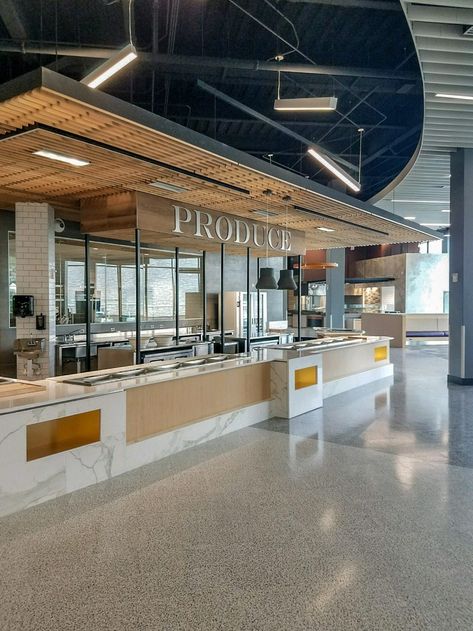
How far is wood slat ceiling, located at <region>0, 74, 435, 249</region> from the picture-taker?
3.88m

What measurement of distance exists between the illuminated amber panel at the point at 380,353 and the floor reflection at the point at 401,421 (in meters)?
0.63

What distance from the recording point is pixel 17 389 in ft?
13.4

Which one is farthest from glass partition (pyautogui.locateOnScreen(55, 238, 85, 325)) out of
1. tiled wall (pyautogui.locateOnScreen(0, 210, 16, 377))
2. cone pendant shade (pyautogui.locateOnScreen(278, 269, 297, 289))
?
cone pendant shade (pyautogui.locateOnScreen(278, 269, 297, 289))

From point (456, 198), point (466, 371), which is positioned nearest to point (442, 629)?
point (466, 371)

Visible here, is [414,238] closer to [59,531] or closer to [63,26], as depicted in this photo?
[63,26]

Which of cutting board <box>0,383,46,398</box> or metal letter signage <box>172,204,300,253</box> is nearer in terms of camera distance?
cutting board <box>0,383,46,398</box>

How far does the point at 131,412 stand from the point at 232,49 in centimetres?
669

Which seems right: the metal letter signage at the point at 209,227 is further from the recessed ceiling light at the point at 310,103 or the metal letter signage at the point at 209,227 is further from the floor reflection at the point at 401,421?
the floor reflection at the point at 401,421

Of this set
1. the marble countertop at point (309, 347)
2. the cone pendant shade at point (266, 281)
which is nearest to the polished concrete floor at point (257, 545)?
the marble countertop at point (309, 347)

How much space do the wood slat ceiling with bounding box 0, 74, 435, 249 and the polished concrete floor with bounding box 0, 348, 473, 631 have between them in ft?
10.1

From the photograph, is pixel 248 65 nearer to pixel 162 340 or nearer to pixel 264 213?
pixel 264 213

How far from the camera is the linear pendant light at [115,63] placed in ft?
15.3

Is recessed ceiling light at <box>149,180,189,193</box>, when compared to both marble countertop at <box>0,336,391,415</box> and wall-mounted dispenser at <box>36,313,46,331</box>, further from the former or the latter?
wall-mounted dispenser at <box>36,313,46,331</box>

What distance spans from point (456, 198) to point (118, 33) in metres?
6.62
